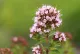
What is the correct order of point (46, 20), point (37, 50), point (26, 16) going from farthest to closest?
point (26, 16)
point (37, 50)
point (46, 20)

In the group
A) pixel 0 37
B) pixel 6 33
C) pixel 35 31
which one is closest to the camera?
pixel 35 31

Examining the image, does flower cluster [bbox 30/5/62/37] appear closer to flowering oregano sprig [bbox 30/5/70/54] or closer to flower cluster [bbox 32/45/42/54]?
flowering oregano sprig [bbox 30/5/70/54]

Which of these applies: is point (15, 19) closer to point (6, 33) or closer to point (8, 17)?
point (8, 17)

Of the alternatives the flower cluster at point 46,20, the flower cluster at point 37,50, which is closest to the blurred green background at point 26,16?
the flower cluster at point 37,50

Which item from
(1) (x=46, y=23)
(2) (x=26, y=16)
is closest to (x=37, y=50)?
(1) (x=46, y=23)

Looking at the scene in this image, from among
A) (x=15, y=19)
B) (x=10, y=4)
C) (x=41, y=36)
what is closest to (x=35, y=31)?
(x=41, y=36)

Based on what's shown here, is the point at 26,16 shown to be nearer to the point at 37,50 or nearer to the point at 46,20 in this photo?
the point at 37,50

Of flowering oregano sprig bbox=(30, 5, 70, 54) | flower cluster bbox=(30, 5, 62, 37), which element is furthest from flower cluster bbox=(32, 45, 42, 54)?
flower cluster bbox=(30, 5, 62, 37)
